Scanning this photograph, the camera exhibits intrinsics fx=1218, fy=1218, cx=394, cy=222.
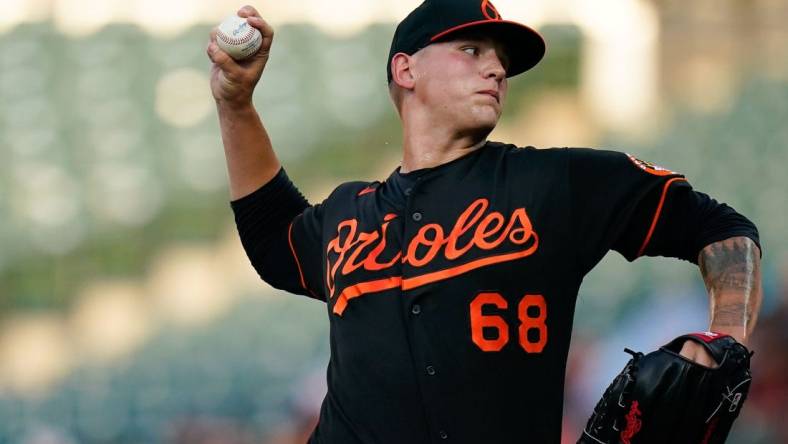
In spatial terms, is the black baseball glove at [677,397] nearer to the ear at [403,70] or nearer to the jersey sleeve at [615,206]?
the jersey sleeve at [615,206]

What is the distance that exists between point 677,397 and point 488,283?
1.60ft

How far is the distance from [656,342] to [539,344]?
162 inches

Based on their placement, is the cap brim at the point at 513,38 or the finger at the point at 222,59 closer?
the cap brim at the point at 513,38

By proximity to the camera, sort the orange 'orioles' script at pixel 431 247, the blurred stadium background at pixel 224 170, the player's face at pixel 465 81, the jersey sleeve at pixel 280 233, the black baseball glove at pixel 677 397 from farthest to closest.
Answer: the blurred stadium background at pixel 224 170 < the jersey sleeve at pixel 280 233 < the player's face at pixel 465 81 < the orange 'orioles' script at pixel 431 247 < the black baseball glove at pixel 677 397

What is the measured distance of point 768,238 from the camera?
278 inches

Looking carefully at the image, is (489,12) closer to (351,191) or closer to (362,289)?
(351,191)

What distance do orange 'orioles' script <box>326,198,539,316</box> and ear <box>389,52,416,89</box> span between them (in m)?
0.43

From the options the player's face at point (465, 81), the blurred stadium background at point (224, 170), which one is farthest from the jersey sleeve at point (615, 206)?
the blurred stadium background at point (224, 170)

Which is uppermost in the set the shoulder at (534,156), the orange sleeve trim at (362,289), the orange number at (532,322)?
the shoulder at (534,156)

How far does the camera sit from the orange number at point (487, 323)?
2752 mm

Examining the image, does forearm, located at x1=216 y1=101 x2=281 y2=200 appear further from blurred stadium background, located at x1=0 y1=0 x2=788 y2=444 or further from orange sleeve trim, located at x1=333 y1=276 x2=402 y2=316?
blurred stadium background, located at x1=0 y1=0 x2=788 y2=444

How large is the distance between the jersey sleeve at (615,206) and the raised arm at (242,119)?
3.22ft

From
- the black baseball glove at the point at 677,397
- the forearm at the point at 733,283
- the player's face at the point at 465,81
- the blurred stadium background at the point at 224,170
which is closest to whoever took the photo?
the black baseball glove at the point at 677,397

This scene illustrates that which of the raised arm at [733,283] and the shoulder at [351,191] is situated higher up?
the shoulder at [351,191]
